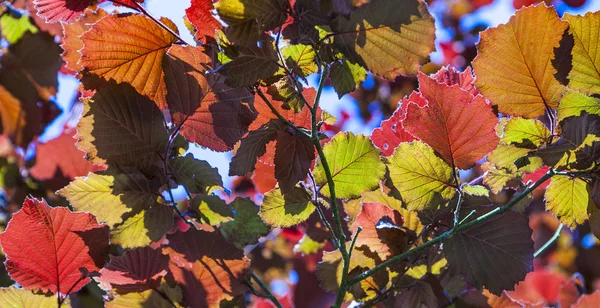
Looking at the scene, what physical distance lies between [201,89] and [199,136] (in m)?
0.06

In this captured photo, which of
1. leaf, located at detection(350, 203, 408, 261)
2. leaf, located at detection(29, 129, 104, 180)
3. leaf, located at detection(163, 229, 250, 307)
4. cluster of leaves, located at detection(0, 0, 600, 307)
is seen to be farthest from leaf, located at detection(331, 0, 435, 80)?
leaf, located at detection(29, 129, 104, 180)

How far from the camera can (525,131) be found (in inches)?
28.7

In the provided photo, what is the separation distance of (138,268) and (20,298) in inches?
6.5

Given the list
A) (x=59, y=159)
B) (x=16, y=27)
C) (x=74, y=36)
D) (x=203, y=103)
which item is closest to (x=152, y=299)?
(x=203, y=103)

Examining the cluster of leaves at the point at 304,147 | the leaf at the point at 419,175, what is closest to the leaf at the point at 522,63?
the cluster of leaves at the point at 304,147

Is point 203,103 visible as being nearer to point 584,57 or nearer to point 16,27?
point 584,57

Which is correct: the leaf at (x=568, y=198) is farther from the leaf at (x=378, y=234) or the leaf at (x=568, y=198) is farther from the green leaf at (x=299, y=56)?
the green leaf at (x=299, y=56)

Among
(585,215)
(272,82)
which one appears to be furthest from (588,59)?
(272,82)

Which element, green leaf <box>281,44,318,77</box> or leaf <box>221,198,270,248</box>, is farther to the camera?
leaf <box>221,198,270,248</box>

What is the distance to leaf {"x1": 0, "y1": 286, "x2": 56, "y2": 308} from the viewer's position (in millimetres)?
816

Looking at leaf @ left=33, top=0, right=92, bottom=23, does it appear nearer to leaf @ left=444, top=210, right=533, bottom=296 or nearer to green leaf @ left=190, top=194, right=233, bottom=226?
green leaf @ left=190, top=194, right=233, bottom=226

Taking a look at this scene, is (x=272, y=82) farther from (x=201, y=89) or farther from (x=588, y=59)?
(x=588, y=59)

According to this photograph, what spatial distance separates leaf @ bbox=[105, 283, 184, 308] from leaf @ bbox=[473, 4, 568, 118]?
494 millimetres

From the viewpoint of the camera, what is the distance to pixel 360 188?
78 cm
